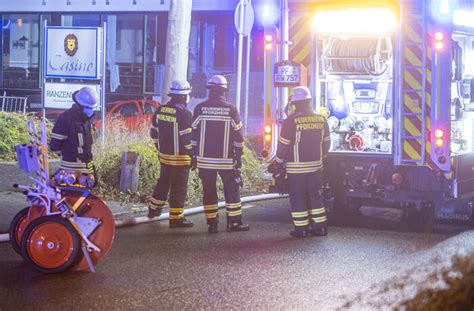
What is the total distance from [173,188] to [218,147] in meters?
0.80

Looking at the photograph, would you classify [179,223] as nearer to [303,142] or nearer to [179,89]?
[179,89]

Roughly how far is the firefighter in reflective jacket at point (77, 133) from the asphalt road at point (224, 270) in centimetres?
96

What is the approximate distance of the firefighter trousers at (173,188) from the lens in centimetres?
1062

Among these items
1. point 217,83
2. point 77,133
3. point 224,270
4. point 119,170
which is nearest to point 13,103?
point 119,170

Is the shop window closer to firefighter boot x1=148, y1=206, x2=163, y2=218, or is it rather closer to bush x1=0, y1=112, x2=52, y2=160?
bush x1=0, y1=112, x2=52, y2=160

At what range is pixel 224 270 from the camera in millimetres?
8156

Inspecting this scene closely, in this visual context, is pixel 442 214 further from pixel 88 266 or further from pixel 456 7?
pixel 88 266

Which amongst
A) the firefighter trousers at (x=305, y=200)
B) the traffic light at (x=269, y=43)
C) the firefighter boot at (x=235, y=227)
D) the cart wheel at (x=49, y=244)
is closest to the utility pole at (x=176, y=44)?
the traffic light at (x=269, y=43)

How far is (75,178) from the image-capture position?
834 centimetres

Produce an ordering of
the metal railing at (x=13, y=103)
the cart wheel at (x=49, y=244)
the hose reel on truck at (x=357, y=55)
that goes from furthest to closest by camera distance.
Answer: the metal railing at (x=13, y=103) < the hose reel on truck at (x=357, y=55) < the cart wheel at (x=49, y=244)

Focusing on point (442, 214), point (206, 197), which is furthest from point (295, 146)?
point (442, 214)

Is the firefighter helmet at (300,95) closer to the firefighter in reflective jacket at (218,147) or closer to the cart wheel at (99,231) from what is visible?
the firefighter in reflective jacket at (218,147)

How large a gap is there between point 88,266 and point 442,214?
4673 millimetres

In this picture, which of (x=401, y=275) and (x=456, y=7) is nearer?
(x=401, y=275)
